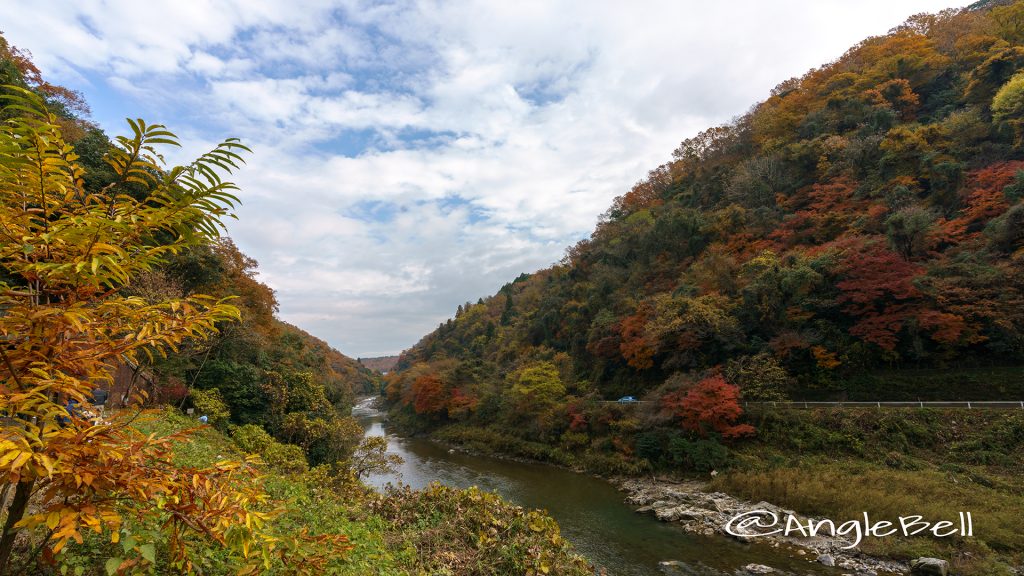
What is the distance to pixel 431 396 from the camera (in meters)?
39.8

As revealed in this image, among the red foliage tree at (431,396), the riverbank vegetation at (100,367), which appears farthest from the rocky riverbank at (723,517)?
the red foliage tree at (431,396)

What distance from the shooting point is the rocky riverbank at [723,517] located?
37.6 ft

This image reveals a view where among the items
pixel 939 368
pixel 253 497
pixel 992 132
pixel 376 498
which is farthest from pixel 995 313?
pixel 253 497

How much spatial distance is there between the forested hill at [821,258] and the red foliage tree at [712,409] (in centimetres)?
156

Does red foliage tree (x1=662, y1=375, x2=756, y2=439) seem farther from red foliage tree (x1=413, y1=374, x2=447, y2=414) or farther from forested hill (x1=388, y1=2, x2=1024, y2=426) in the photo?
red foliage tree (x1=413, y1=374, x2=447, y2=414)

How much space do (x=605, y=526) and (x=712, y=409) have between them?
25.3ft

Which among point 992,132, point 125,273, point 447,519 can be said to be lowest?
point 447,519

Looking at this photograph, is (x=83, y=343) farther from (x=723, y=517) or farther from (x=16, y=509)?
(x=723, y=517)

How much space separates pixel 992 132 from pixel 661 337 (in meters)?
23.0

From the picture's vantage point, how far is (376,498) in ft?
30.2

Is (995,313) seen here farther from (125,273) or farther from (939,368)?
(125,273)

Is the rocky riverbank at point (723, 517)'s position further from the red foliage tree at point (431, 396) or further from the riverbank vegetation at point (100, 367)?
the red foliage tree at point (431, 396)

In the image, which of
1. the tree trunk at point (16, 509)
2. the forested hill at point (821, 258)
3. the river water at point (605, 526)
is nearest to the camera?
the tree trunk at point (16, 509)

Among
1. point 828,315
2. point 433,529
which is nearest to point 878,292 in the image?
point 828,315
